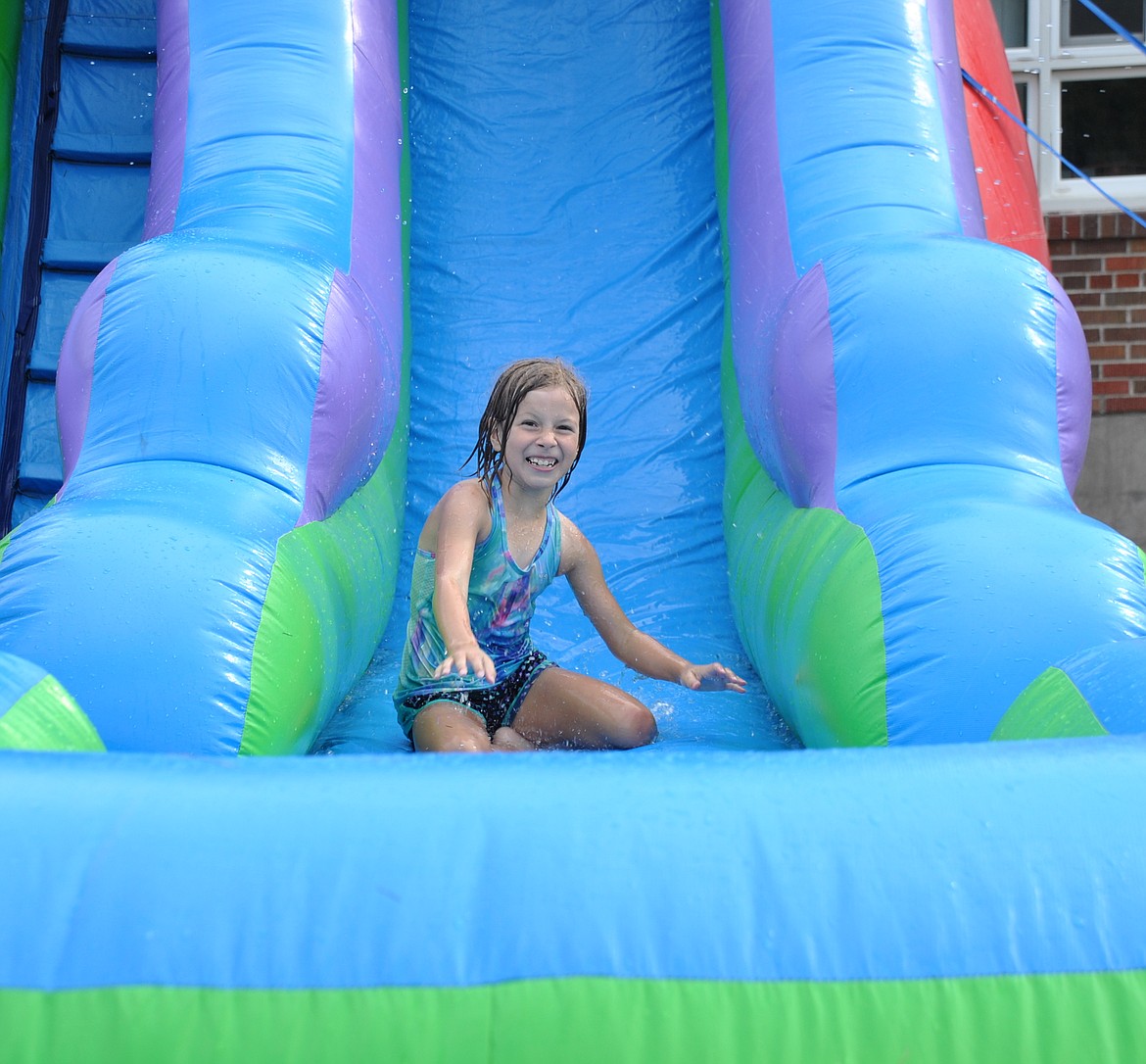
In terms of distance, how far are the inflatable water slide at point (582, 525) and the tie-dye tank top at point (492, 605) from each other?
151 millimetres

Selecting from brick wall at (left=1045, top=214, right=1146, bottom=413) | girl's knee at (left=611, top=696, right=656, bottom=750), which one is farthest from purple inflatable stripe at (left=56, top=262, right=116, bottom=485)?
brick wall at (left=1045, top=214, right=1146, bottom=413)

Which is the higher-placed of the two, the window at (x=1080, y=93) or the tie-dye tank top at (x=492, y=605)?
the window at (x=1080, y=93)

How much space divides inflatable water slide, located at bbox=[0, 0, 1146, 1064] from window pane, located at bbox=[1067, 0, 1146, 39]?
61.8 inches

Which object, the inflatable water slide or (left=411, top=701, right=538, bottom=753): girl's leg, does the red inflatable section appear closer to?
the inflatable water slide

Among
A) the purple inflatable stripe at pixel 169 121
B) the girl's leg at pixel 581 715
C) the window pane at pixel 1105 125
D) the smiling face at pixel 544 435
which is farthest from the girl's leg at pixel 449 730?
the window pane at pixel 1105 125

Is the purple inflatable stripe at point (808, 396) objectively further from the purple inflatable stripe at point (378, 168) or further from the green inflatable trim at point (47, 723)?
the green inflatable trim at point (47, 723)

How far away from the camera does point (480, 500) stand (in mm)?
2188

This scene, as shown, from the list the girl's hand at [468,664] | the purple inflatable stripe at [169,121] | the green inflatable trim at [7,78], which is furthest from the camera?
the green inflatable trim at [7,78]

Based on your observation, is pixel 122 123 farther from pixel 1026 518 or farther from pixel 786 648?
pixel 1026 518

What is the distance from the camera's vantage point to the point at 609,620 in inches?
91.1

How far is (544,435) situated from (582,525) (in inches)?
36.6

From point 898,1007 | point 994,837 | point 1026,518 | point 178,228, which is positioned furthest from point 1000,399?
point 178,228

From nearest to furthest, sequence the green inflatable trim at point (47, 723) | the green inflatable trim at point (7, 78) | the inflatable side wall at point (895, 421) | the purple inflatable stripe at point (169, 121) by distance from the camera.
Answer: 1. the green inflatable trim at point (47, 723)
2. the inflatable side wall at point (895, 421)
3. the purple inflatable stripe at point (169, 121)
4. the green inflatable trim at point (7, 78)

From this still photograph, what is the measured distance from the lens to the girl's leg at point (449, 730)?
204 cm
